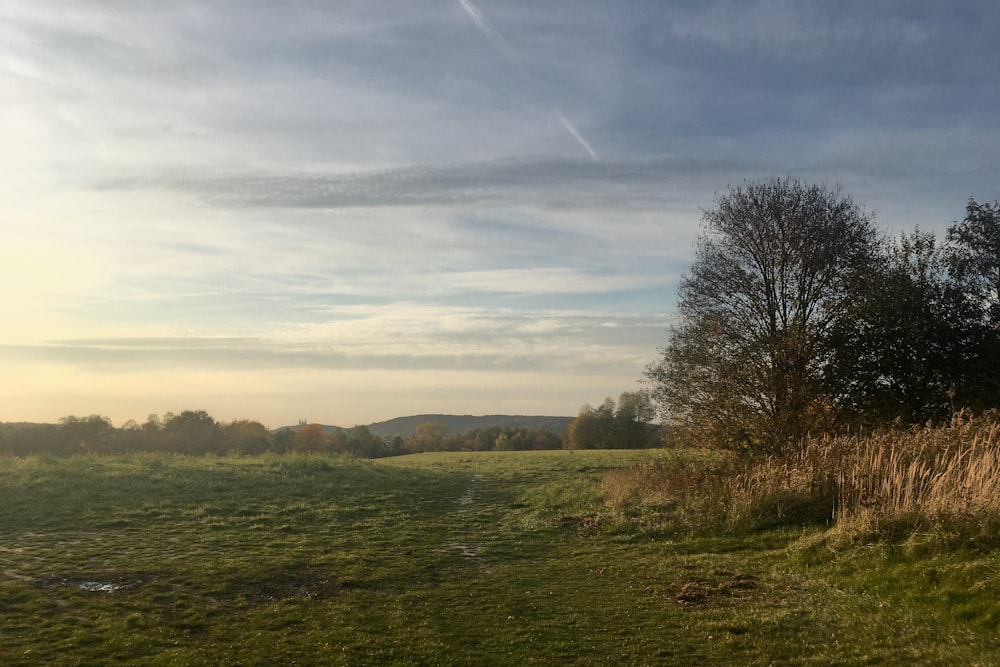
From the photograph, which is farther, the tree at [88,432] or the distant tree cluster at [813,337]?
the tree at [88,432]

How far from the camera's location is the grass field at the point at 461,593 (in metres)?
7.20

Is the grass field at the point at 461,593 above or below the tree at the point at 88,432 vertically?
below

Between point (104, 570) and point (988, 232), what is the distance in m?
35.9

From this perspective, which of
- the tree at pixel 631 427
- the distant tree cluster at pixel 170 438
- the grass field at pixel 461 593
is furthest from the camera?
the tree at pixel 631 427

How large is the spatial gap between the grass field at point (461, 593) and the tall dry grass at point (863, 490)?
0.69 m

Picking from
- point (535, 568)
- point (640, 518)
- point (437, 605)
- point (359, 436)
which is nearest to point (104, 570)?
point (437, 605)

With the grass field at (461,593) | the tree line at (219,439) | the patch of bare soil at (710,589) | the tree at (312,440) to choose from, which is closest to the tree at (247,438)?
the tree line at (219,439)

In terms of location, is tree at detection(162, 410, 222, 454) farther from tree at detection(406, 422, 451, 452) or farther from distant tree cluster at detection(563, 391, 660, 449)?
distant tree cluster at detection(563, 391, 660, 449)

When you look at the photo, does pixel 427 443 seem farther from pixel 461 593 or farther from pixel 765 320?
pixel 461 593

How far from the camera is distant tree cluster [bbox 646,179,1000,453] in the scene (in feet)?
72.0

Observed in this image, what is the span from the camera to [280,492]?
23422 mm

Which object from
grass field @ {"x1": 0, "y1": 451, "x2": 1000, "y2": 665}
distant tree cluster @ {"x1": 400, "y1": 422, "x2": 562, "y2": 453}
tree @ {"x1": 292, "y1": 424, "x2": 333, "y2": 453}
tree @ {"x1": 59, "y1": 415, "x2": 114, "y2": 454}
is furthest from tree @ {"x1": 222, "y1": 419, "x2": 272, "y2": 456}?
grass field @ {"x1": 0, "y1": 451, "x2": 1000, "y2": 665}

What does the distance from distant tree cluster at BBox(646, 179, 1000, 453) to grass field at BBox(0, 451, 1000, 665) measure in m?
7.51

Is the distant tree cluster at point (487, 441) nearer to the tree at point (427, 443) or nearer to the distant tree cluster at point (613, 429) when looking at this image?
the tree at point (427, 443)
